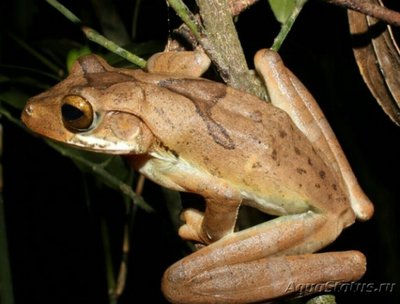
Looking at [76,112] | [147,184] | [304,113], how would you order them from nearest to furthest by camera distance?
1. [76,112]
2. [304,113]
3. [147,184]

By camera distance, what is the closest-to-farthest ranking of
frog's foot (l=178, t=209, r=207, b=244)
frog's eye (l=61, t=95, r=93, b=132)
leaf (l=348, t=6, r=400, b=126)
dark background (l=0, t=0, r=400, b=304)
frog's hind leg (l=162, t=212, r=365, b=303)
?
frog's eye (l=61, t=95, r=93, b=132), frog's hind leg (l=162, t=212, r=365, b=303), frog's foot (l=178, t=209, r=207, b=244), leaf (l=348, t=6, r=400, b=126), dark background (l=0, t=0, r=400, b=304)

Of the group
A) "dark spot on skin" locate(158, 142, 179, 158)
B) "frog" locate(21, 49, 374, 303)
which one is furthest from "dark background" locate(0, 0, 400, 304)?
"dark spot on skin" locate(158, 142, 179, 158)

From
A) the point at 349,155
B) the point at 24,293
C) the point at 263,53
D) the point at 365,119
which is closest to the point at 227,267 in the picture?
the point at 263,53

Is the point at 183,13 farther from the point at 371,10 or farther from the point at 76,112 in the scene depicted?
the point at 371,10

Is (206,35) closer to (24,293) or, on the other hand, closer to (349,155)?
(349,155)

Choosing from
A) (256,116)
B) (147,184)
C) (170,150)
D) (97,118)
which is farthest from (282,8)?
(147,184)

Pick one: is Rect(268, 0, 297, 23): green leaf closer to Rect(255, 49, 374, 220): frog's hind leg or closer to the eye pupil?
Rect(255, 49, 374, 220): frog's hind leg

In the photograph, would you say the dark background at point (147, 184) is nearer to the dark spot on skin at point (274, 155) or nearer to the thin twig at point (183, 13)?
the thin twig at point (183, 13)
